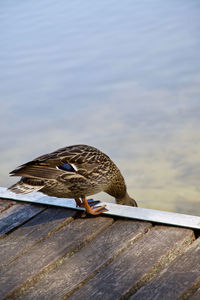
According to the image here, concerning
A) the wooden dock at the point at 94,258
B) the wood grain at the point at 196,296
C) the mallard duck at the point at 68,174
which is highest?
the mallard duck at the point at 68,174

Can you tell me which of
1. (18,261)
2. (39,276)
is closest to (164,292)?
(39,276)

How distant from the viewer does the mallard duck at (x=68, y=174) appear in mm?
3641

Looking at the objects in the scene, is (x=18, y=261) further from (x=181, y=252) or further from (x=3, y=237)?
(x=181, y=252)

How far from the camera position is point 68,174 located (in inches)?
148

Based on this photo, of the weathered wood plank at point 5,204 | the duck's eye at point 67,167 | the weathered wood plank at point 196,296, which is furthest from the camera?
the weathered wood plank at point 5,204

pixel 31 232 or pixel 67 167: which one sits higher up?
pixel 67 167

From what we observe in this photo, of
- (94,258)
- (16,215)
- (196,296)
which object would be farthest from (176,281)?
(16,215)

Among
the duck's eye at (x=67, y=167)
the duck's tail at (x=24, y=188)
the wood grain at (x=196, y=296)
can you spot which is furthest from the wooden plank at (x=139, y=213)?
the wood grain at (x=196, y=296)

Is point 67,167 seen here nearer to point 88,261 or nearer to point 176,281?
point 88,261

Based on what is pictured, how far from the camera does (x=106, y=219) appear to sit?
3729 mm

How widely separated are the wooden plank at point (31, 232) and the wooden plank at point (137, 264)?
617mm

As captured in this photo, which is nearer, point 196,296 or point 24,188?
point 196,296

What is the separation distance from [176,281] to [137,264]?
289 millimetres

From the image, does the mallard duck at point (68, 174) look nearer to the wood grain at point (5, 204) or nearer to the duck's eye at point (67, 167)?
the duck's eye at point (67, 167)
